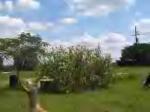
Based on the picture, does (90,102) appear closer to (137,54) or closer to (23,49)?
(23,49)

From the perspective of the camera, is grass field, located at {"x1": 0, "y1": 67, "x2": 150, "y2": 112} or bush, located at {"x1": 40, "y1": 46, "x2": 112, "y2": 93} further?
bush, located at {"x1": 40, "y1": 46, "x2": 112, "y2": 93}

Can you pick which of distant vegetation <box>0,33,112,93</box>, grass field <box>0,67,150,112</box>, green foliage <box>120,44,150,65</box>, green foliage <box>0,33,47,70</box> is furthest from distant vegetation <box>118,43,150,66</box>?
grass field <box>0,67,150,112</box>

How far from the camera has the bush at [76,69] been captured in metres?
34.2

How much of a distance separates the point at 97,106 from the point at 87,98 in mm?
3754

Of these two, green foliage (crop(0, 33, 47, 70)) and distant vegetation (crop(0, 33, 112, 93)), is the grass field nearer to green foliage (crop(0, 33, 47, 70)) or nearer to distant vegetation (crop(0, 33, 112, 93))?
distant vegetation (crop(0, 33, 112, 93))

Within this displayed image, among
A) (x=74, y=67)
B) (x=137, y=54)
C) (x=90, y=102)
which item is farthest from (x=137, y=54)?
(x=90, y=102)

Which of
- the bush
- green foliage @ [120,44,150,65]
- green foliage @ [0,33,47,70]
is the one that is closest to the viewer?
the bush

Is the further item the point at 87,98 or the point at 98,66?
the point at 98,66

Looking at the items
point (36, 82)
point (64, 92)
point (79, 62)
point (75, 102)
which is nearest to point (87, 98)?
point (75, 102)

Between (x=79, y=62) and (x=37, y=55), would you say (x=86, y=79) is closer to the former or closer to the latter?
(x=79, y=62)

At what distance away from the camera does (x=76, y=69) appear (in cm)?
3509

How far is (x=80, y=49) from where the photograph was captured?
119ft

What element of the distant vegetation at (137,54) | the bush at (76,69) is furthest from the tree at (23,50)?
the distant vegetation at (137,54)

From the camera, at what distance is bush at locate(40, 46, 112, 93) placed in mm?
34250
